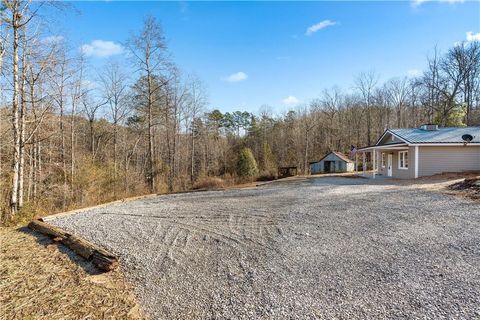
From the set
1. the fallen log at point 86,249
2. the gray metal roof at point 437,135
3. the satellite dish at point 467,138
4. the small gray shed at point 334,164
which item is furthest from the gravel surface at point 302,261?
the small gray shed at point 334,164

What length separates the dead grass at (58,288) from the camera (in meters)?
2.90

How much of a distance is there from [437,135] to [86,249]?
1824cm

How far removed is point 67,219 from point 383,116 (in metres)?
38.1

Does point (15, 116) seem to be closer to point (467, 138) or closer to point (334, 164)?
point (467, 138)

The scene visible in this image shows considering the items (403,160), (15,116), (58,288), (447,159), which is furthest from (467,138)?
(15,116)

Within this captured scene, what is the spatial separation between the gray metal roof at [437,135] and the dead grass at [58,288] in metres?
16.1

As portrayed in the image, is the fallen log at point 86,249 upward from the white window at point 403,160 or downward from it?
downward

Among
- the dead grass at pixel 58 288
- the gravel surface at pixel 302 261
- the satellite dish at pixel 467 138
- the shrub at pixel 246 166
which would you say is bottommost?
the dead grass at pixel 58 288

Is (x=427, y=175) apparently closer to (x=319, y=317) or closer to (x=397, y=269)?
(x=397, y=269)

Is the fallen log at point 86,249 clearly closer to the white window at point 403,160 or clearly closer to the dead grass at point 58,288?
the dead grass at point 58,288

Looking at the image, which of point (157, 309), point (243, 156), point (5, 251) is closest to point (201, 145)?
point (243, 156)

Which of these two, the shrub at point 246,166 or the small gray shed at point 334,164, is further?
the small gray shed at point 334,164

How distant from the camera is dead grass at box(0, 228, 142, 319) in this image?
2902 mm

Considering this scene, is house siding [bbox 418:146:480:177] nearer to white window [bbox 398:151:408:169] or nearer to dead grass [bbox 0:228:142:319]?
white window [bbox 398:151:408:169]
